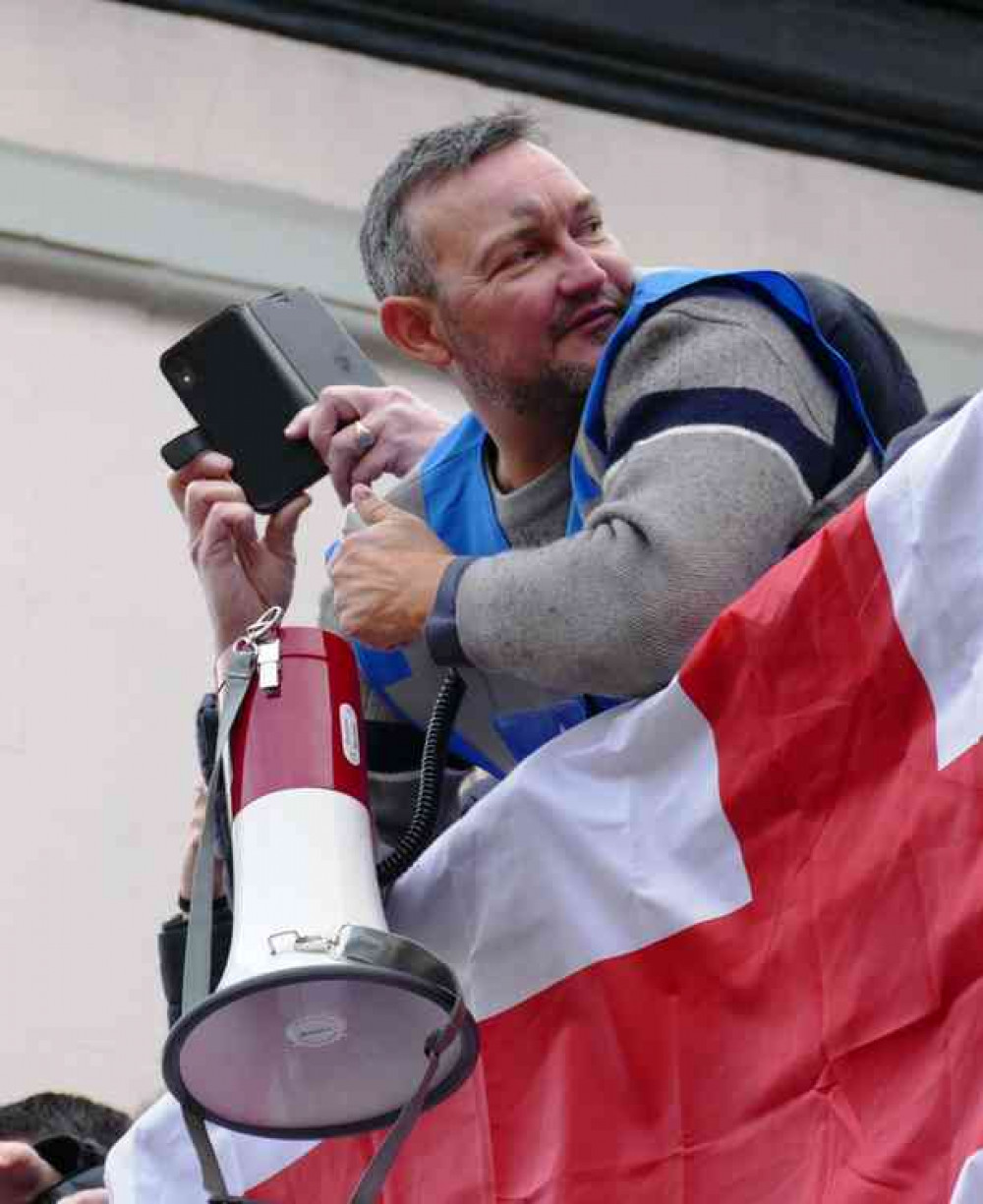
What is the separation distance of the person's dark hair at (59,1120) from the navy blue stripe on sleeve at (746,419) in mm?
1340

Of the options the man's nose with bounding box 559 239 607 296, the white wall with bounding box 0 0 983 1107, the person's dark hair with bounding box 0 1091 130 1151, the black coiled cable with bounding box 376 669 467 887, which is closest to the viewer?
the black coiled cable with bounding box 376 669 467 887

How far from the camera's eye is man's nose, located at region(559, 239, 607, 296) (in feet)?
8.91

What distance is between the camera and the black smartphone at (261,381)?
2900 millimetres

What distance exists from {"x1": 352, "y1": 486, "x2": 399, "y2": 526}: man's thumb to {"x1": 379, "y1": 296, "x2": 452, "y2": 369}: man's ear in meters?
0.25

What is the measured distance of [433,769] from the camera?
8.67 ft

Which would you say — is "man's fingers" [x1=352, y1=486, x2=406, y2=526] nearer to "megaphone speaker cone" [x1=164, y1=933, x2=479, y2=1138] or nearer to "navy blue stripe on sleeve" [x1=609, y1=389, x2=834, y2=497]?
"navy blue stripe on sleeve" [x1=609, y1=389, x2=834, y2=497]

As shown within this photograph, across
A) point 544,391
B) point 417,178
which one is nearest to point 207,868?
point 544,391

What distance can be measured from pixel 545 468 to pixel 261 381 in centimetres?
35

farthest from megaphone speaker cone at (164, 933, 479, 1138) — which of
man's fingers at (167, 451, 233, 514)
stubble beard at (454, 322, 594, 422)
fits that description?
man's fingers at (167, 451, 233, 514)

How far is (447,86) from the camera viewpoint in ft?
19.0

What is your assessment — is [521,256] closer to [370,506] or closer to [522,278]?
[522,278]

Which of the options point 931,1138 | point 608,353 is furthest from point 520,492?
point 931,1138

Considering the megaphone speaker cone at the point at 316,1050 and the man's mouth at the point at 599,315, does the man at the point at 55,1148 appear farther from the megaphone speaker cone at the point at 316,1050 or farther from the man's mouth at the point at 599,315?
the man's mouth at the point at 599,315

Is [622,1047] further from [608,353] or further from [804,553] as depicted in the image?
[608,353]
